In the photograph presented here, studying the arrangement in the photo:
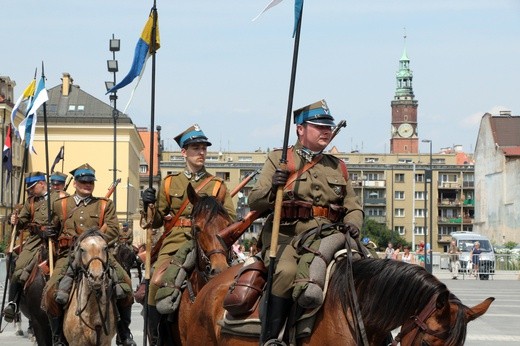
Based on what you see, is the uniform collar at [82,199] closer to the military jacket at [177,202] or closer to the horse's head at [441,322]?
the military jacket at [177,202]

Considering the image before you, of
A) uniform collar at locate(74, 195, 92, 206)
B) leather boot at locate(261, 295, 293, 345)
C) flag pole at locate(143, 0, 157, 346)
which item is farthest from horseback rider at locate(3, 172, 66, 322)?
leather boot at locate(261, 295, 293, 345)

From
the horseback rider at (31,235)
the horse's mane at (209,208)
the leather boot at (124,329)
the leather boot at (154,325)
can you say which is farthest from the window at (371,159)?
the horse's mane at (209,208)

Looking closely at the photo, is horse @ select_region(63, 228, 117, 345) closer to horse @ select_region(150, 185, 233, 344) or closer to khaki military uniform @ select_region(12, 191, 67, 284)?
horse @ select_region(150, 185, 233, 344)

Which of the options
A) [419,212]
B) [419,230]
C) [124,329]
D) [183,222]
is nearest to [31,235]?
[124,329]

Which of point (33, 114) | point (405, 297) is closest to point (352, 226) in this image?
point (405, 297)

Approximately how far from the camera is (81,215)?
48.5 ft

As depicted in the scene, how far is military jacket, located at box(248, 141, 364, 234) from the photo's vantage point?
889 centimetres

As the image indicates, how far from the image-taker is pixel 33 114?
18562mm

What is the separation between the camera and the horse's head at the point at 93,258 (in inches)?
523

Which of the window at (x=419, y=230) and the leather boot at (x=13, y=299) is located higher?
the leather boot at (x=13, y=299)

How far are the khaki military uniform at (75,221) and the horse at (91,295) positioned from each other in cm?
76

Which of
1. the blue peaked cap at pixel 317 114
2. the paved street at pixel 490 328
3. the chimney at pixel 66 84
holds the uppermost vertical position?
the chimney at pixel 66 84

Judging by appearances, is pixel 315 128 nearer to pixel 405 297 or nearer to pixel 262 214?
pixel 262 214

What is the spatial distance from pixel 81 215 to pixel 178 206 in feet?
8.75
